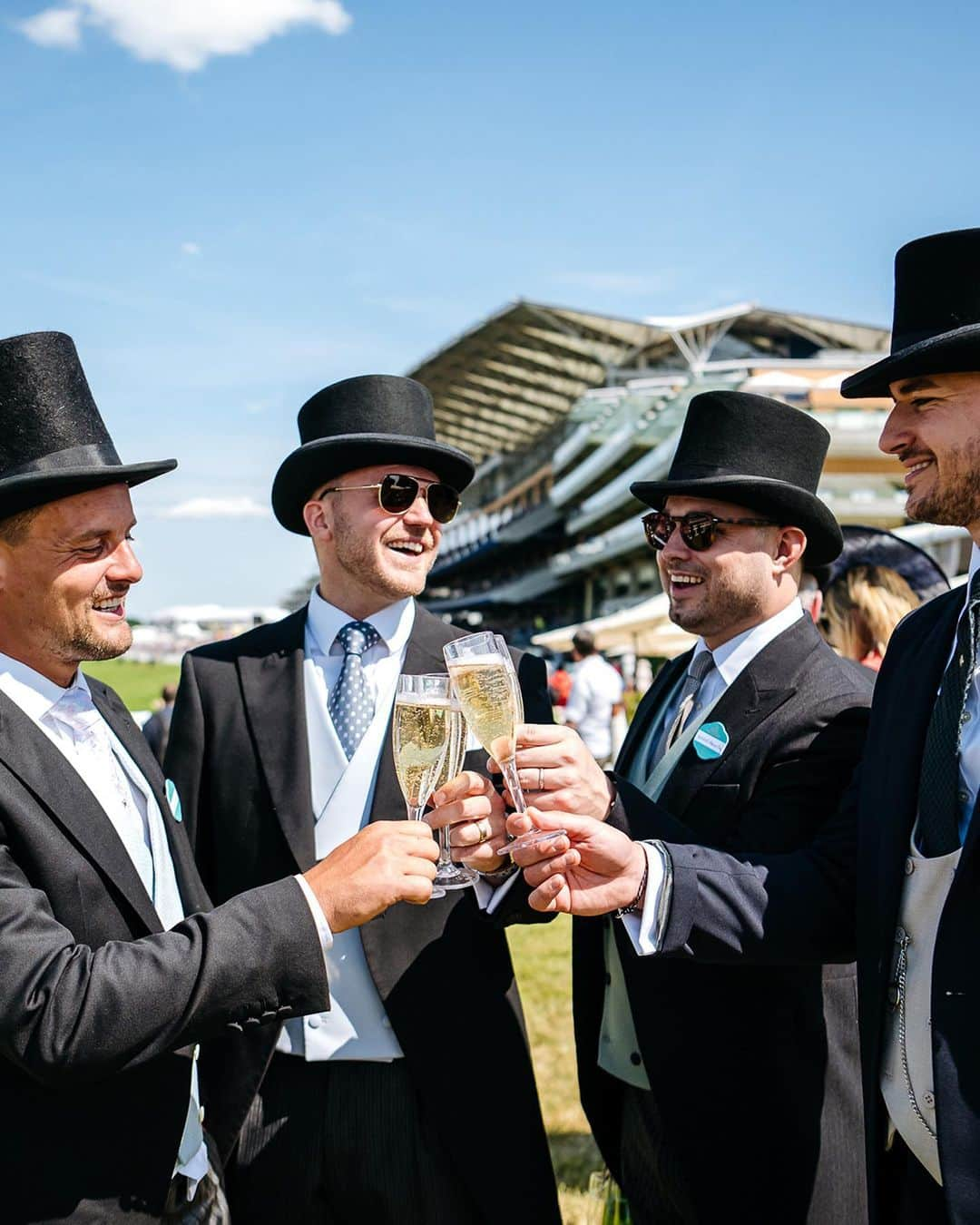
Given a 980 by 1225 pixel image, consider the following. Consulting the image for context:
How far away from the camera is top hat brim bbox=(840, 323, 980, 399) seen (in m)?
2.33

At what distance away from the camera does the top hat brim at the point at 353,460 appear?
134 inches

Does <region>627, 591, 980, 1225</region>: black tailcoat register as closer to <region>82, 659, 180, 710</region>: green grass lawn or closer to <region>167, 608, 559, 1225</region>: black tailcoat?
<region>167, 608, 559, 1225</region>: black tailcoat

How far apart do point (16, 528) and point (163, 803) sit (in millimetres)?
786

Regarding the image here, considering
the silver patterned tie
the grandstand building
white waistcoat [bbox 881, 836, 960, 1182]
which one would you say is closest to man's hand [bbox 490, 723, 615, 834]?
white waistcoat [bbox 881, 836, 960, 1182]

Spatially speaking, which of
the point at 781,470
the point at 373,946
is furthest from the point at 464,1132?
the point at 781,470

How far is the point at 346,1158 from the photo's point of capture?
9.56 ft

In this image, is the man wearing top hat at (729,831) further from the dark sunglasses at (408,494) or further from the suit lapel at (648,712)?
the dark sunglasses at (408,494)

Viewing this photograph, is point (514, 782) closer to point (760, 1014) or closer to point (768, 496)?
point (760, 1014)

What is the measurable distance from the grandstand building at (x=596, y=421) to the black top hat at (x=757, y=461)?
36214 mm

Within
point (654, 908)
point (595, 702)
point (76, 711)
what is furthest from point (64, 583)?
point (595, 702)

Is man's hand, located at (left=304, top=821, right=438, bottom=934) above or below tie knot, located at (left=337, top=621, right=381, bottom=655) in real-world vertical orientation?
below

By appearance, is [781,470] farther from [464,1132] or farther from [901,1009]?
[464,1132]

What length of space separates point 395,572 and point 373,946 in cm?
112

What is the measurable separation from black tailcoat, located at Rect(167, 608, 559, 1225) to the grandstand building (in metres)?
36.7
